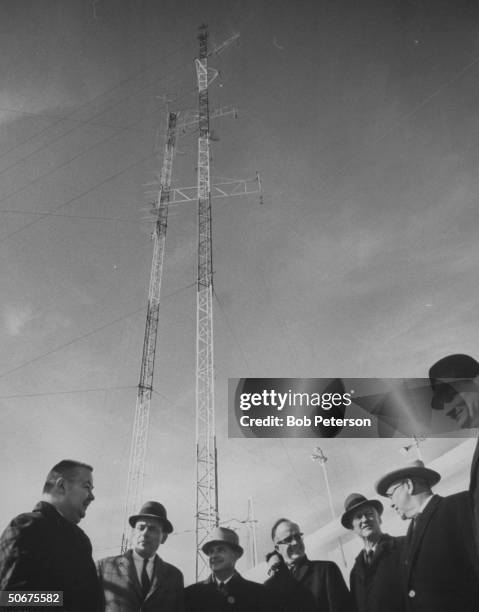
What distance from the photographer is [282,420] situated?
18.3ft

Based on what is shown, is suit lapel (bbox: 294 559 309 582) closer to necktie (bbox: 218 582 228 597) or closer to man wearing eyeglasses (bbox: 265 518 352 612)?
man wearing eyeglasses (bbox: 265 518 352 612)

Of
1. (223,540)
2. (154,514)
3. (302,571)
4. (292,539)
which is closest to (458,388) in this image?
(292,539)

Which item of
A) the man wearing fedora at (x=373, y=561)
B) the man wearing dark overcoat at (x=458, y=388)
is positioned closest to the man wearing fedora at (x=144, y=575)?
the man wearing fedora at (x=373, y=561)

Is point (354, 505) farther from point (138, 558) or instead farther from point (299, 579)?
point (138, 558)

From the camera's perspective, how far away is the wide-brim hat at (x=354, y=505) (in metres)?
4.13

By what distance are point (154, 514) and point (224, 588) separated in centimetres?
97

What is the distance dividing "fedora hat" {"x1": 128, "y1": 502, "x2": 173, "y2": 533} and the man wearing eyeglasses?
1064mm

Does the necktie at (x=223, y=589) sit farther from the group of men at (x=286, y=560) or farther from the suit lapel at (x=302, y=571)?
the suit lapel at (x=302, y=571)

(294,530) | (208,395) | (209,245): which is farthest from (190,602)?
(209,245)

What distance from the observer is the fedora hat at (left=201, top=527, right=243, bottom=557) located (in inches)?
172

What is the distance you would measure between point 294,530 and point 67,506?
2.16m

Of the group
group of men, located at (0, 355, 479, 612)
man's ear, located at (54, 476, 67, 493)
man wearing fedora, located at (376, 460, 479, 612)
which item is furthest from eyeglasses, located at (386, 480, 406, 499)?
man's ear, located at (54, 476, 67, 493)

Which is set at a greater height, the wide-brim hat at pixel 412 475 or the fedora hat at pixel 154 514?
the wide-brim hat at pixel 412 475

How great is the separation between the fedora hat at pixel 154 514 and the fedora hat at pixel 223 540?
405mm
